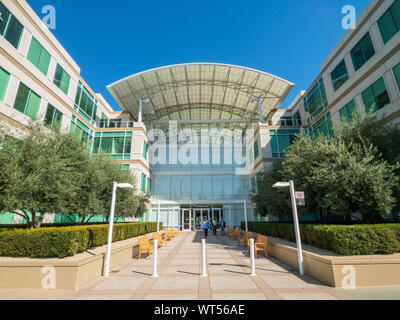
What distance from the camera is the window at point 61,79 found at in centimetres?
1848

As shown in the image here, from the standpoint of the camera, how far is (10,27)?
13570 millimetres

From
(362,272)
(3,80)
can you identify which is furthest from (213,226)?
(3,80)

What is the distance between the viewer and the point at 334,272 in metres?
5.59

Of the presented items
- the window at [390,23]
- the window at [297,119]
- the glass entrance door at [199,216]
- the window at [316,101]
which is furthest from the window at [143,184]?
the window at [390,23]

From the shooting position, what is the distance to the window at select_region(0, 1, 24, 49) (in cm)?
1295

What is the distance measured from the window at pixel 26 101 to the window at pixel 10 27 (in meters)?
2.71

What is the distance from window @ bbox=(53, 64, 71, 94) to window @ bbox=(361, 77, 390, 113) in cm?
2412

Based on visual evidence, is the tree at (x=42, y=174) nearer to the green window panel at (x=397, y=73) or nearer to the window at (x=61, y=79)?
the window at (x=61, y=79)

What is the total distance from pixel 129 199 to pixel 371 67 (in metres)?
19.3

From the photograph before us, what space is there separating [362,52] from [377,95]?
3861mm

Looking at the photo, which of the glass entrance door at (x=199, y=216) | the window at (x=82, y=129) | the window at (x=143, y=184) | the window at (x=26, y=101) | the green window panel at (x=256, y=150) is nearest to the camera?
the window at (x=26, y=101)

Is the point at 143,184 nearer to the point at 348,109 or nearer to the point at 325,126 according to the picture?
the point at 325,126

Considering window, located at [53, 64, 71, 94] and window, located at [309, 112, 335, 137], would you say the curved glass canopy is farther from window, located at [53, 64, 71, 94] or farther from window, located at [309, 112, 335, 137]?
window, located at [309, 112, 335, 137]
